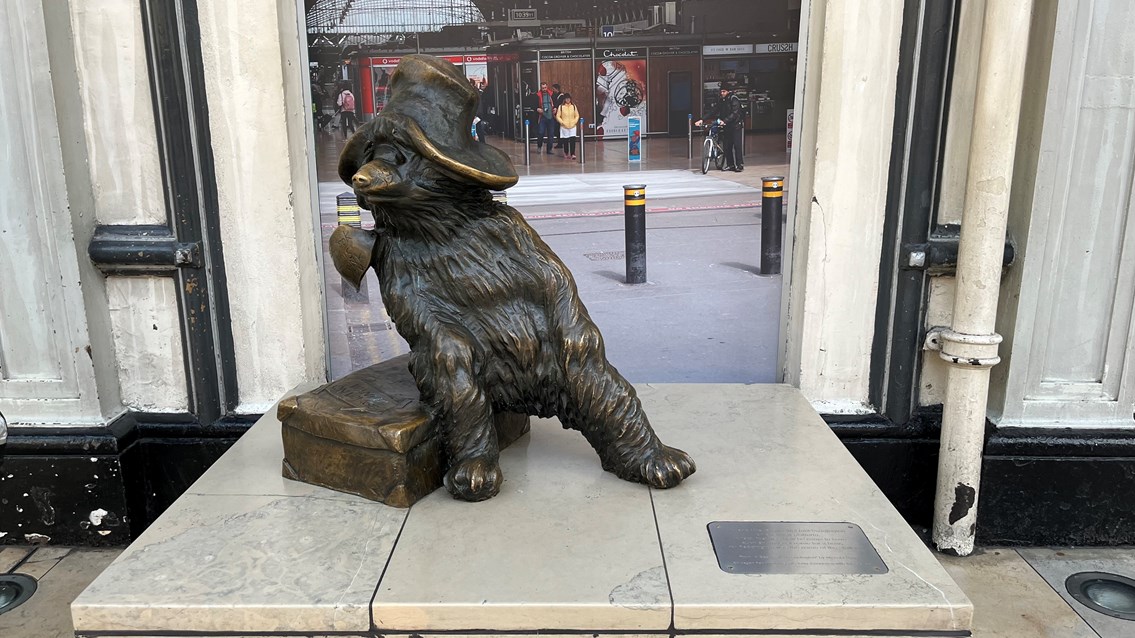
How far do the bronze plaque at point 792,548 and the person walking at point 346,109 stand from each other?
209 centimetres

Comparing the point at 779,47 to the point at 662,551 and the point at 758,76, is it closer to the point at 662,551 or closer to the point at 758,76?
the point at 758,76

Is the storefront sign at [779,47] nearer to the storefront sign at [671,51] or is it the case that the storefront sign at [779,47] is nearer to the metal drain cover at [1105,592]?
the storefront sign at [671,51]

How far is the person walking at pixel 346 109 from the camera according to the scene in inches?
127

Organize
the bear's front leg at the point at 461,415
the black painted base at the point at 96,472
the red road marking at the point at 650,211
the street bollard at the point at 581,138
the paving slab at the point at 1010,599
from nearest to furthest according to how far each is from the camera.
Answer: the bear's front leg at the point at 461,415
the paving slab at the point at 1010,599
the black painted base at the point at 96,472
the street bollard at the point at 581,138
the red road marking at the point at 650,211

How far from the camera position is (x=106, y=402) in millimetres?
3152

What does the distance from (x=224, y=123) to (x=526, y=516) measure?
1.87 m

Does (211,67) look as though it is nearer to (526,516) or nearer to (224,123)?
(224,123)

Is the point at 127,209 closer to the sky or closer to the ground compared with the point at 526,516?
closer to the sky

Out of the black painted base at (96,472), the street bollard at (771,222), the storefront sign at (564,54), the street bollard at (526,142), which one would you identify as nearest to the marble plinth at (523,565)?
the black painted base at (96,472)

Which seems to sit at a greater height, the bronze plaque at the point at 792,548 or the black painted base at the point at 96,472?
the bronze plaque at the point at 792,548

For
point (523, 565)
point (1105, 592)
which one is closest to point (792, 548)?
point (523, 565)

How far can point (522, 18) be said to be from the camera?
3227 mm

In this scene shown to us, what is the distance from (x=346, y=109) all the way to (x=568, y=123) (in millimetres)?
865

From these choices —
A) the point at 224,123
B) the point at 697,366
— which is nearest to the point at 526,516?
the point at 697,366
